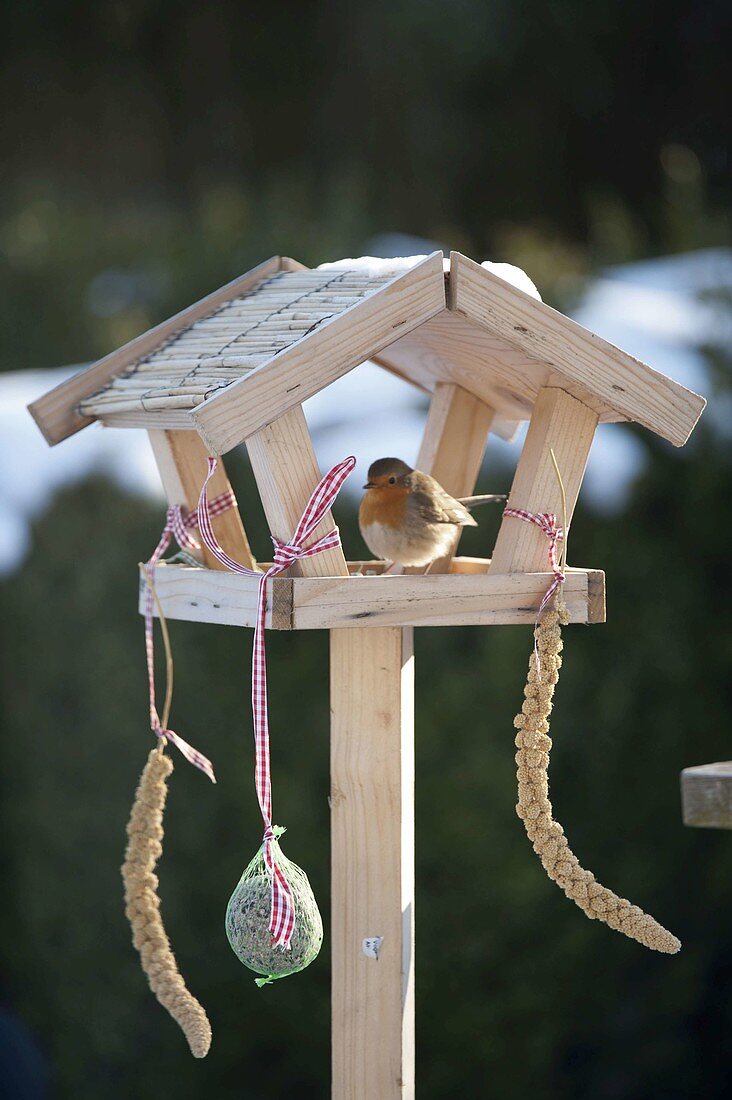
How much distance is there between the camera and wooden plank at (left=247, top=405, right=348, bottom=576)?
161 centimetres

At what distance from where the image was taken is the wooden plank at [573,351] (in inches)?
61.8

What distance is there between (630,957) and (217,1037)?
1.05 m

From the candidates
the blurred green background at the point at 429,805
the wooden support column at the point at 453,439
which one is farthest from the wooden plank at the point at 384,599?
the blurred green background at the point at 429,805

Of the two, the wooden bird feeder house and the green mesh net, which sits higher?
the wooden bird feeder house

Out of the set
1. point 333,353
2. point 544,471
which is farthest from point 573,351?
point 333,353

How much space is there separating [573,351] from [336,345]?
1.00ft

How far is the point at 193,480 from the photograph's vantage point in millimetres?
1985

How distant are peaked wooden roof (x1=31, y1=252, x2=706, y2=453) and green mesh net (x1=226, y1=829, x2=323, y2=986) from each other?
22.6 inches

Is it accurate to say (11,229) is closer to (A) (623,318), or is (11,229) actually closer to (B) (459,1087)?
(A) (623,318)

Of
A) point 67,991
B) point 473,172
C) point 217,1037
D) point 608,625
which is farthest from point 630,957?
point 473,172

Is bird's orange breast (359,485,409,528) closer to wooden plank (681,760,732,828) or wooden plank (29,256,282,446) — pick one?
wooden plank (29,256,282,446)

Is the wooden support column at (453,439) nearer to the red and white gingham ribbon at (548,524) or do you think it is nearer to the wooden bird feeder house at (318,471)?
the wooden bird feeder house at (318,471)

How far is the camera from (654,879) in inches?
125

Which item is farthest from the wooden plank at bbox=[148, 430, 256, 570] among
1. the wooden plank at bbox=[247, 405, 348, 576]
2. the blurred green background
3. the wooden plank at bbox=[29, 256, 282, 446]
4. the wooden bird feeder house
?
the blurred green background
